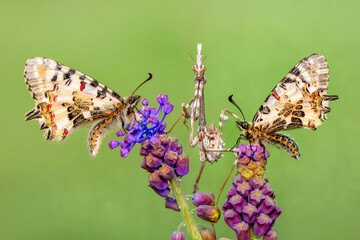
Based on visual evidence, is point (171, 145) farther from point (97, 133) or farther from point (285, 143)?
point (97, 133)

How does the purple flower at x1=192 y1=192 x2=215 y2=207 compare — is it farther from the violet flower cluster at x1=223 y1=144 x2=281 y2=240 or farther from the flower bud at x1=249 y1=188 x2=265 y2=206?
the flower bud at x1=249 y1=188 x2=265 y2=206

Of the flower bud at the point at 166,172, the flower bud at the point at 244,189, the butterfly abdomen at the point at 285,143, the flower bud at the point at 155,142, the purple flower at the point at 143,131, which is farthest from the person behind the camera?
the butterfly abdomen at the point at 285,143

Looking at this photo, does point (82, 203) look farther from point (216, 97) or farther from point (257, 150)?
point (257, 150)

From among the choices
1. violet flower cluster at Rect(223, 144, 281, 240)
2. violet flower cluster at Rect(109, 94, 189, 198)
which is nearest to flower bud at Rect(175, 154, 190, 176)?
violet flower cluster at Rect(109, 94, 189, 198)

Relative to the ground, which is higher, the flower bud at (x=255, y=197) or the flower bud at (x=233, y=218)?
the flower bud at (x=255, y=197)

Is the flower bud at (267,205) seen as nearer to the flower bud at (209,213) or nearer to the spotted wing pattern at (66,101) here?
the flower bud at (209,213)

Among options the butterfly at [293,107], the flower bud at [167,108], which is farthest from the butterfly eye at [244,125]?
the flower bud at [167,108]
